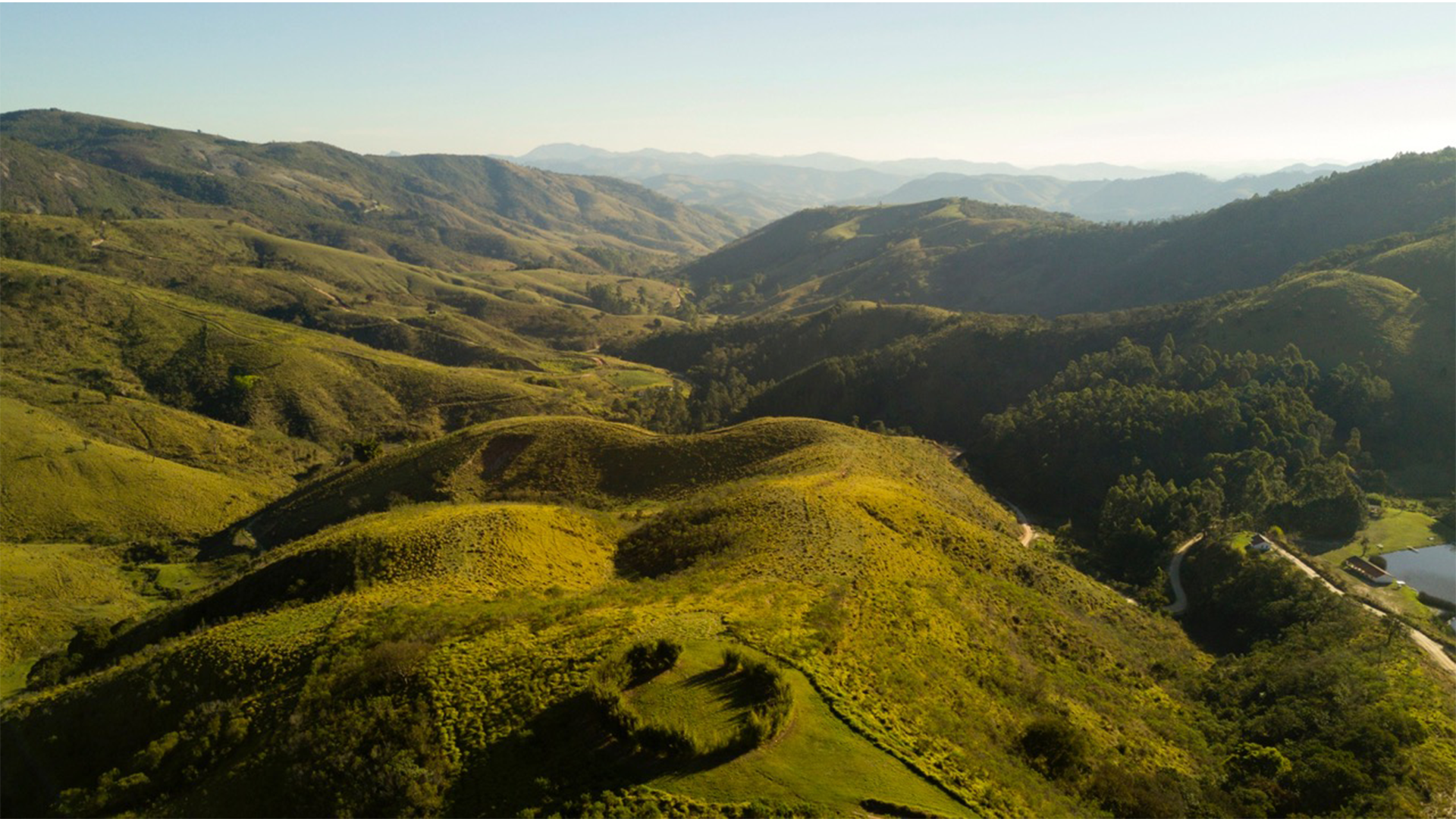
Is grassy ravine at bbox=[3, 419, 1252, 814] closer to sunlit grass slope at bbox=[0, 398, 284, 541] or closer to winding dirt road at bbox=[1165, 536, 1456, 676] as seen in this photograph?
winding dirt road at bbox=[1165, 536, 1456, 676]

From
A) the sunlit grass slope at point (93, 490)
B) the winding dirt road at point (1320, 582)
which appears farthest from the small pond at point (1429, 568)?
the sunlit grass slope at point (93, 490)

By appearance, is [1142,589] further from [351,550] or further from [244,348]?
[244,348]

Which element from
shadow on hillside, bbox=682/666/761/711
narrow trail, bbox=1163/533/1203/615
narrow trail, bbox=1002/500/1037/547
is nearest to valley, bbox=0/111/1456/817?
shadow on hillside, bbox=682/666/761/711

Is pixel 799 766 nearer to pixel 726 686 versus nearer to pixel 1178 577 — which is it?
pixel 726 686

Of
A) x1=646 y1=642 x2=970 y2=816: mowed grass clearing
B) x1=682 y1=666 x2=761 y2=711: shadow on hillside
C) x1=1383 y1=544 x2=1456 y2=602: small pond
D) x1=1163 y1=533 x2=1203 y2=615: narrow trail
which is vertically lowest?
x1=1163 y1=533 x2=1203 y2=615: narrow trail

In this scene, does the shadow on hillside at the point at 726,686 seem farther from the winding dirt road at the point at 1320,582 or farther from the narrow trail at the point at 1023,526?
the winding dirt road at the point at 1320,582

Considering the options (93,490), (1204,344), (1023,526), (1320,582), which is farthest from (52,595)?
(1204,344)
